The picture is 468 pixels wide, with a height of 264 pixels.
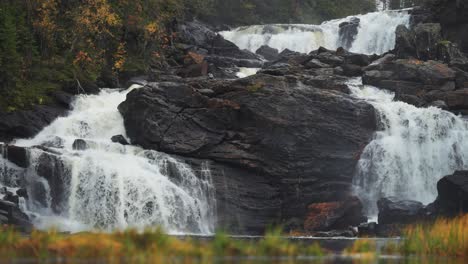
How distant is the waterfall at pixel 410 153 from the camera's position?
1555 inches

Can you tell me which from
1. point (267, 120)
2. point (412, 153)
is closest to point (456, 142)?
point (412, 153)

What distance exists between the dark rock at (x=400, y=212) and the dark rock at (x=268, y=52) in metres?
30.7

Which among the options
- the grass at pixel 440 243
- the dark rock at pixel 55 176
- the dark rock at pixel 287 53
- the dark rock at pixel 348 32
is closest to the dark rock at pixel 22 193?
the dark rock at pixel 55 176

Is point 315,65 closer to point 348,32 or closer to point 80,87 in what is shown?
point 80,87

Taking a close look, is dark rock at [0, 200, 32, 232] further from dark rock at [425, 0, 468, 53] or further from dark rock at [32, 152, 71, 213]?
dark rock at [425, 0, 468, 53]

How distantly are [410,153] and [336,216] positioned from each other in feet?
25.9

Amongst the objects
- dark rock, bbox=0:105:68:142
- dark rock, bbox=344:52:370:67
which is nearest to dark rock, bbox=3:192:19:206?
dark rock, bbox=0:105:68:142

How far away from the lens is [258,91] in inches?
1513

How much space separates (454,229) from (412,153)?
25.8 meters

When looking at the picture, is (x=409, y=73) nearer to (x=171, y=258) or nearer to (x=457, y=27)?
(x=457, y=27)

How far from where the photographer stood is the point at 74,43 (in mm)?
46844

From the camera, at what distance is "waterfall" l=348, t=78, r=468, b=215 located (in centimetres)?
3950

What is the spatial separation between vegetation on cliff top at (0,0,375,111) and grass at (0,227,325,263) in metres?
25.0

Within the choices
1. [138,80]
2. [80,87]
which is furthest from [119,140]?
[138,80]
